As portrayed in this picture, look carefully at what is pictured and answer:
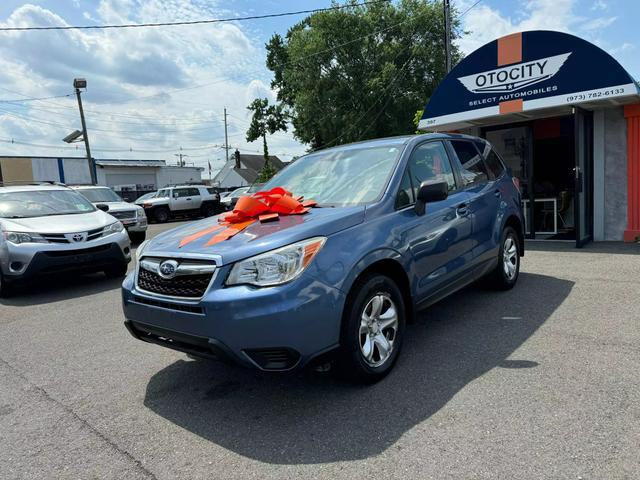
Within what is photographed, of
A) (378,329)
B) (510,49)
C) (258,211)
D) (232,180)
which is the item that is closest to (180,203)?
(510,49)

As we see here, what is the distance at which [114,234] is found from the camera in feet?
24.7

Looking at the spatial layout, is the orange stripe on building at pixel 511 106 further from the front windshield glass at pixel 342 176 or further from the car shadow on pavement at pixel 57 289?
the car shadow on pavement at pixel 57 289

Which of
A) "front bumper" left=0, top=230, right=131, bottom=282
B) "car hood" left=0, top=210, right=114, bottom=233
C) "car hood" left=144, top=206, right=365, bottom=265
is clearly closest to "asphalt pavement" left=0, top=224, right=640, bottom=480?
"car hood" left=144, top=206, right=365, bottom=265

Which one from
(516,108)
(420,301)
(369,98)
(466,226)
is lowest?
(420,301)

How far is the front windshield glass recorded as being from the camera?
3828 millimetres

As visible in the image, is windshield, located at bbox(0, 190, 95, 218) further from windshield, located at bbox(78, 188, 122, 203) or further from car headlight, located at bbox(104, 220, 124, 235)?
windshield, located at bbox(78, 188, 122, 203)

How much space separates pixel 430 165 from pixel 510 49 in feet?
20.7

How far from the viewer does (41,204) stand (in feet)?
25.7

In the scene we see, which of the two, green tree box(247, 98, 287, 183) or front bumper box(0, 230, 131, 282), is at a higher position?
green tree box(247, 98, 287, 183)

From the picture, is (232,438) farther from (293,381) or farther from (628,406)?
(628,406)

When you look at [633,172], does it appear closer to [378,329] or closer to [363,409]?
[378,329]

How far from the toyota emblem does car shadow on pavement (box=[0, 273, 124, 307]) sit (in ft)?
15.0

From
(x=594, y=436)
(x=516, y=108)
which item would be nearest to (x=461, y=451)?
(x=594, y=436)

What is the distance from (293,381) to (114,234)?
511 cm
